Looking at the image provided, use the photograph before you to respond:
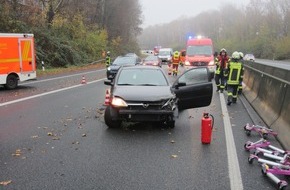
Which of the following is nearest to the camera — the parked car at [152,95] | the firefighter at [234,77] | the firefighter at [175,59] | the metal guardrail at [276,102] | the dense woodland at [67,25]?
the metal guardrail at [276,102]

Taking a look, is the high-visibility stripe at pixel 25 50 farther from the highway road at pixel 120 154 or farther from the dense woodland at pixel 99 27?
the dense woodland at pixel 99 27

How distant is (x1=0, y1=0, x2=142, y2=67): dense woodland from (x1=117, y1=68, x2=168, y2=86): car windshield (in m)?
22.8

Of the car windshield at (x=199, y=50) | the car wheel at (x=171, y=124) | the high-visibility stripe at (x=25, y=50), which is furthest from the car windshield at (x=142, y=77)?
the car windshield at (x=199, y=50)

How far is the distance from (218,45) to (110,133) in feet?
402

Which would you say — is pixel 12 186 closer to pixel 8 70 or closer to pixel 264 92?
pixel 264 92

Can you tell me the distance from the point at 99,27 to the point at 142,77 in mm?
51262

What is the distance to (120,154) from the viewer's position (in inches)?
263

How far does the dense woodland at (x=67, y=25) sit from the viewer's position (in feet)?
107

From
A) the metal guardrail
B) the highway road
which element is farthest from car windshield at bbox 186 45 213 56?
the highway road

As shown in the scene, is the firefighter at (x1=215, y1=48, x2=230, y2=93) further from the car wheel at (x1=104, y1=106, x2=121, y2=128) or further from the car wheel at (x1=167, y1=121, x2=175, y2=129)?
the car wheel at (x1=104, y1=106, x2=121, y2=128)

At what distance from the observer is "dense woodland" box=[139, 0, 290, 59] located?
8338cm

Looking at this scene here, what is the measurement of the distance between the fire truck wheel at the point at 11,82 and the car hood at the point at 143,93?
1016 centimetres

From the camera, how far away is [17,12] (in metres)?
33.1

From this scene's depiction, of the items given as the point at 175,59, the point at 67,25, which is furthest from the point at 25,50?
the point at 67,25
